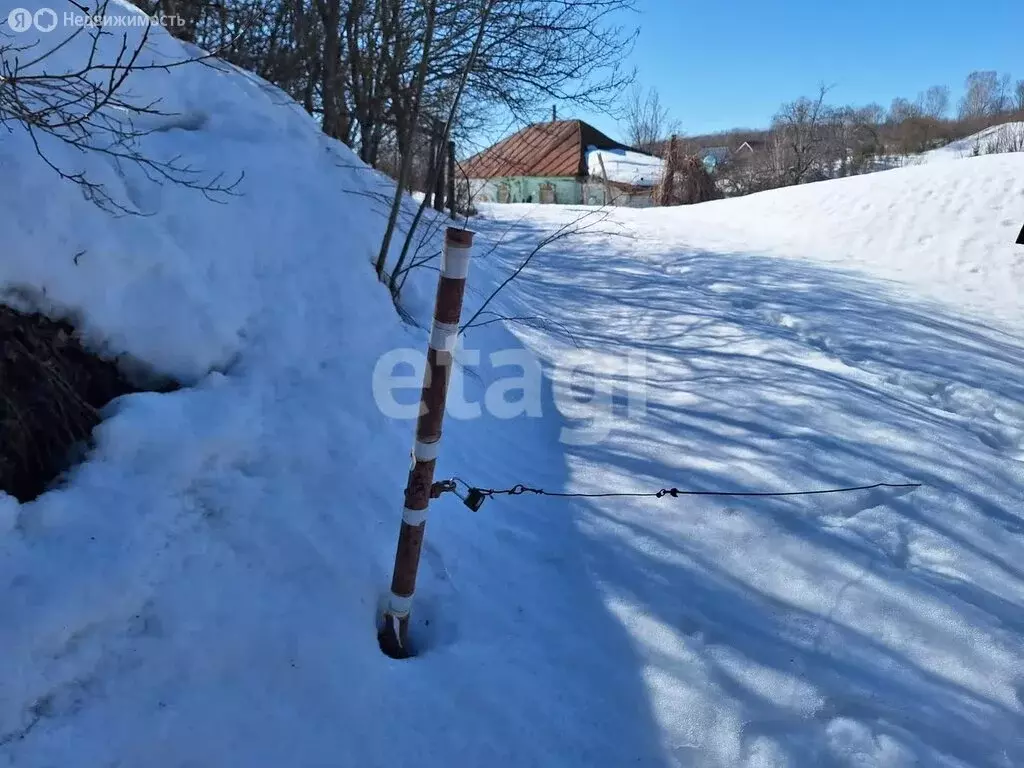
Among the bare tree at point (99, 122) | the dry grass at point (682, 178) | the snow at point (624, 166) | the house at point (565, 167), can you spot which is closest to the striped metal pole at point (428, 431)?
the bare tree at point (99, 122)

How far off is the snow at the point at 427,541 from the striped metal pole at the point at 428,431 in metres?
0.12

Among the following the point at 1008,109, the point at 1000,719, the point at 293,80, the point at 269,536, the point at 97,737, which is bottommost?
the point at 1000,719

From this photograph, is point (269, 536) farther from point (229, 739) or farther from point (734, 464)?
point (734, 464)

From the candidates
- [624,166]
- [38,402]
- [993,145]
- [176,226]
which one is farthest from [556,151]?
[38,402]

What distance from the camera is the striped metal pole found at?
1995mm

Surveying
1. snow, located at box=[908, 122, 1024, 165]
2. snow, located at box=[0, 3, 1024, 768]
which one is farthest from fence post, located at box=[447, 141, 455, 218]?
snow, located at box=[908, 122, 1024, 165]

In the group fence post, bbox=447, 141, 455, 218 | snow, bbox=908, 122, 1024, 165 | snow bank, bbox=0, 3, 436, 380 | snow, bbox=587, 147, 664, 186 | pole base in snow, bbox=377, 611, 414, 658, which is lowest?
pole base in snow, bbox=377, 611, 414, 658

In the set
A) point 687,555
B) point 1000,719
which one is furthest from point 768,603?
point 1000,719

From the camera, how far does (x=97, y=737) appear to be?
1.78m

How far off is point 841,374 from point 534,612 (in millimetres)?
3460

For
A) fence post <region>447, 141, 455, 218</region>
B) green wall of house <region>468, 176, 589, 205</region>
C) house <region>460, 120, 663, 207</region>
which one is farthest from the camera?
green wall of house <region>468, 176, 589, 205</region>

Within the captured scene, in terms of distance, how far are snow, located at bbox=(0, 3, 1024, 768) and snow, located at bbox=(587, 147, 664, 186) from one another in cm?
2544

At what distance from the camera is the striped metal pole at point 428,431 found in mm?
1995

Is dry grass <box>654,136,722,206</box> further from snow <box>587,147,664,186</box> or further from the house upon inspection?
the house
